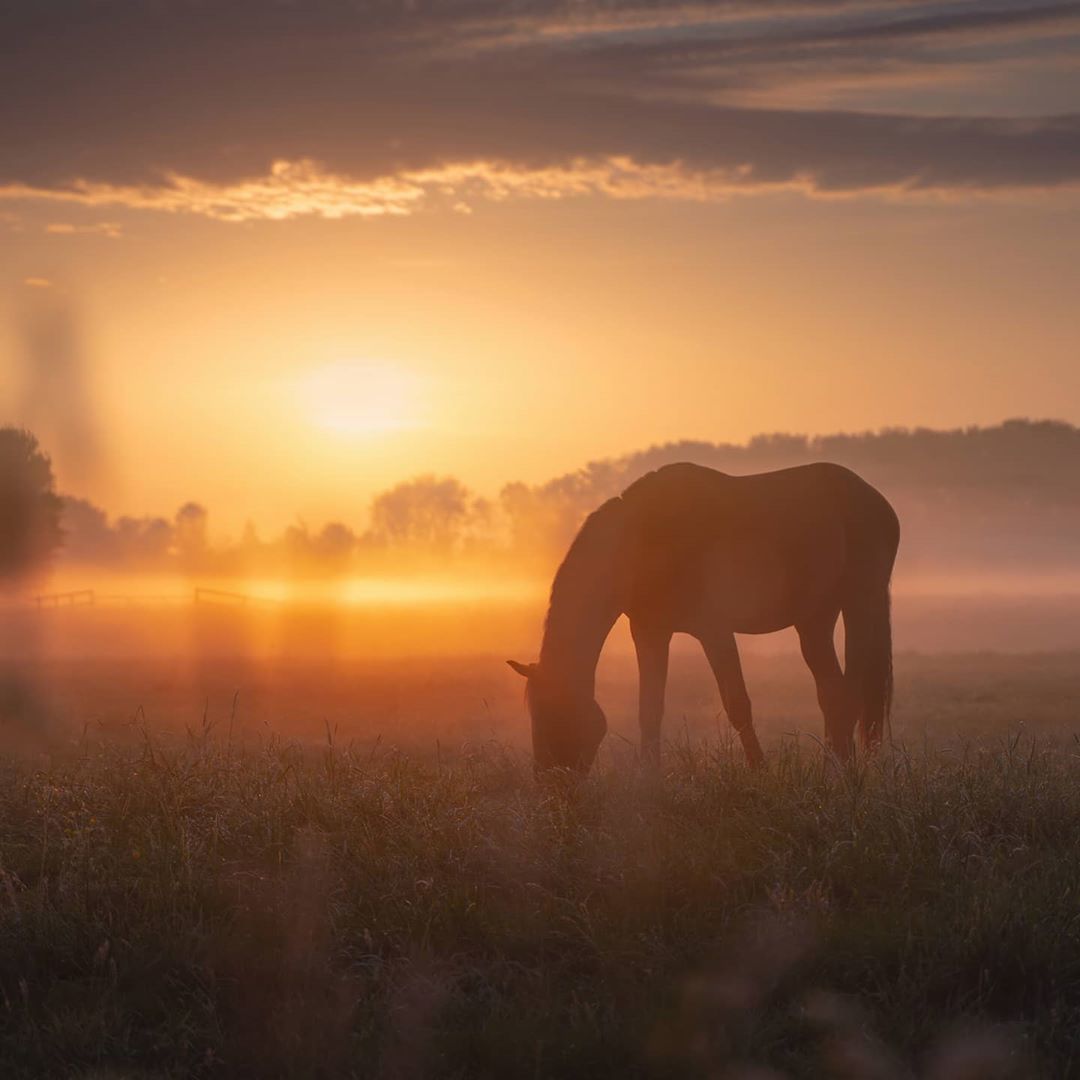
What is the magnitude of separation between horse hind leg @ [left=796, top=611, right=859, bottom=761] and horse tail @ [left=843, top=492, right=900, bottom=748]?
0.17m

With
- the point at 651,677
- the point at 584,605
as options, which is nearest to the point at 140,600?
the point at 651,677

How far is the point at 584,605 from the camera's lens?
9.41m

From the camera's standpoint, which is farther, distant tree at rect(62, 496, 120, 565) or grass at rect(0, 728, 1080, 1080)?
distant tree at rect(62, 496, 120, 565)

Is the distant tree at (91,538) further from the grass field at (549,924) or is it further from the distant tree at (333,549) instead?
the grass field at (549,924)

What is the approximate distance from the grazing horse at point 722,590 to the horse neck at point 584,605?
0.04 ft

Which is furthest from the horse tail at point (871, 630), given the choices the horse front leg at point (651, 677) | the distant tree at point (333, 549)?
the distant tree at point (333, 549)

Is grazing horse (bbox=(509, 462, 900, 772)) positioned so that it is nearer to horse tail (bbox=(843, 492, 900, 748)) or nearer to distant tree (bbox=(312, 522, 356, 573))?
horse tail (bbox=(843, 492, 900, 748))

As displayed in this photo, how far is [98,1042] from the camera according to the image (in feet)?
15.2

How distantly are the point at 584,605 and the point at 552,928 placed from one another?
416 cm

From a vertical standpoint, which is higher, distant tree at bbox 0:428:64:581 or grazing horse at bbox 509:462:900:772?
distant tree at bbox 0:428:64:581

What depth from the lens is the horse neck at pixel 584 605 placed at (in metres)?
9.05

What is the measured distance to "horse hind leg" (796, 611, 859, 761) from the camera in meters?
11.1

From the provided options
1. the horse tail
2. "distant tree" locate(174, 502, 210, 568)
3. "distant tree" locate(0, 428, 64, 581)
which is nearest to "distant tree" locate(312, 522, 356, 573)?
"distant tree" locate(174, 502, 210, 568)

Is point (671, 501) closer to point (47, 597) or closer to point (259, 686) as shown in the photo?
point (259, 686)
